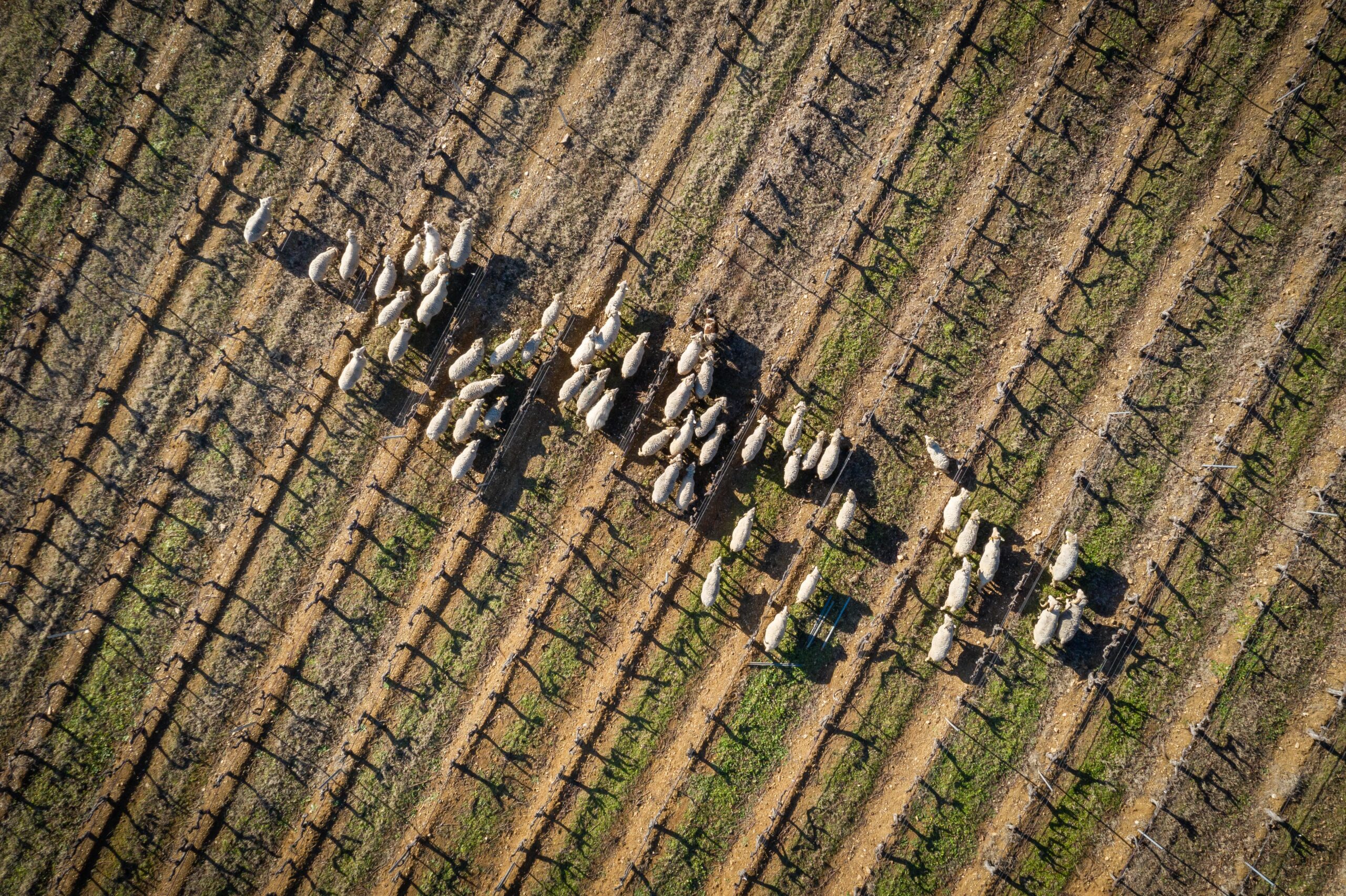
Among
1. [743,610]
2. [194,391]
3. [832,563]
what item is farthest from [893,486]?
[194,391]

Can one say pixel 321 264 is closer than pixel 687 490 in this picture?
No

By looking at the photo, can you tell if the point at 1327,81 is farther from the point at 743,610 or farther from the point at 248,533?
the point at 248,533

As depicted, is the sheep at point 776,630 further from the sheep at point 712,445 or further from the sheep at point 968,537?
the sheep at point 968,537

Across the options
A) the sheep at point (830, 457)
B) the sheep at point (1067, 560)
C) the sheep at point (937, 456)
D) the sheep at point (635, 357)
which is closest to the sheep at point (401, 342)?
the sheep at point (635, 357)

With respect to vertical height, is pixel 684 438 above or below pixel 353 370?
above

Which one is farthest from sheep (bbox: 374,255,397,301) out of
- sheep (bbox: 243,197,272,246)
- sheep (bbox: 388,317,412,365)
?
sheep (bbox: 243,197,272,246)

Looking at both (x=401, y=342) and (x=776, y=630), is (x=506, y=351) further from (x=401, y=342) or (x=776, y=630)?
(x=776, y=630)

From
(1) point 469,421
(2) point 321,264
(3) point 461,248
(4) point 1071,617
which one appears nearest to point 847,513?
A: (4) point 1071,617
